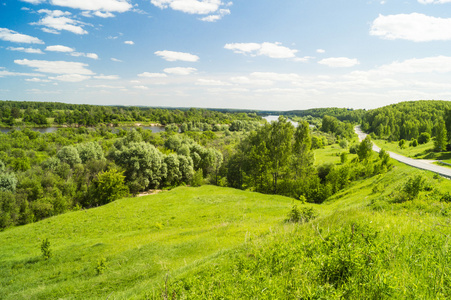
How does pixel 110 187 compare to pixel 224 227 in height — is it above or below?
below

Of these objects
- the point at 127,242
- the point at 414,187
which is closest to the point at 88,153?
the point at 127,242

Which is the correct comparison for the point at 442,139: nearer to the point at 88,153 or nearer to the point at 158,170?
the point at 158,170

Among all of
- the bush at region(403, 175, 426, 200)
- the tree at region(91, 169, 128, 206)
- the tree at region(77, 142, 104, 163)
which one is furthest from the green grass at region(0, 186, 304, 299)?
the tree at region(77, 142, 104, 163)

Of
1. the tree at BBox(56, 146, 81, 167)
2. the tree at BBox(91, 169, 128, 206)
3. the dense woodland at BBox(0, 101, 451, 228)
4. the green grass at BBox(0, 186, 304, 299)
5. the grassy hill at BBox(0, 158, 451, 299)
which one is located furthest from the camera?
the tree at BBox(56, 146, 81, 167)

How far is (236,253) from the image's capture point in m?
7.68

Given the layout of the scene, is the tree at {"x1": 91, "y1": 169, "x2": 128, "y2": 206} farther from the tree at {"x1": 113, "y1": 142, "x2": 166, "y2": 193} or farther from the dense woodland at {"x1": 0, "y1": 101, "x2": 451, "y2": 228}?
the tree at {"x1": 113, "y1": 142, "x2": 166, "y2": 193}

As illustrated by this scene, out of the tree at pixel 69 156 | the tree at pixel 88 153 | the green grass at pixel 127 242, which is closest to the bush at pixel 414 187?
the green grass at pixel 127 242

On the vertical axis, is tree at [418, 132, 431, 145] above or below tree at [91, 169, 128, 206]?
above

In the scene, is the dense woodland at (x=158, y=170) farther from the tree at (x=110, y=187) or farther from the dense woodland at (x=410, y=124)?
the dense woodland at (x=410, y=124)

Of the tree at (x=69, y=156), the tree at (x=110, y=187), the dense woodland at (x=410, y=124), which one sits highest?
the dense woodland at (x=410, y=124)

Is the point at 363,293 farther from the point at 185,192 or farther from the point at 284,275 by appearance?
the point at 185,192

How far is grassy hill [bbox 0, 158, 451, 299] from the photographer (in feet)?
12.7

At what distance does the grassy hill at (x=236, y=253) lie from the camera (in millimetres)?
3863

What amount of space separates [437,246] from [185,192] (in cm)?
3185
